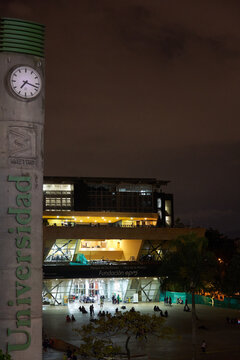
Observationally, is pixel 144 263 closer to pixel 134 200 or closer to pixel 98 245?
pixel 98 245

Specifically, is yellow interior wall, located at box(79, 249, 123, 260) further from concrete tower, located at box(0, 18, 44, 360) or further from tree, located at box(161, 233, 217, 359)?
concrete tower, located at box(0, 18, 44, 360)

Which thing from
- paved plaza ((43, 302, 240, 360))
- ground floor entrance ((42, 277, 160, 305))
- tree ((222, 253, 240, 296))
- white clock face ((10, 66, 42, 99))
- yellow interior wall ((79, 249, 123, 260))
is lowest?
paved plaza ((43, 302, 240, 360))

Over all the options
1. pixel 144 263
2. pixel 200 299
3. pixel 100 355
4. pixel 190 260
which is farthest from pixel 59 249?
pixel 100 355

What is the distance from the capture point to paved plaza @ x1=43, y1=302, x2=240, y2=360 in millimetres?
37719

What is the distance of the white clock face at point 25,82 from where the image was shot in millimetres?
26359

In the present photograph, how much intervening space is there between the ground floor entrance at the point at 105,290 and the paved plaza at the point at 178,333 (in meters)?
3.94

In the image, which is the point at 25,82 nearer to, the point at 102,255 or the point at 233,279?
the point at 233,279

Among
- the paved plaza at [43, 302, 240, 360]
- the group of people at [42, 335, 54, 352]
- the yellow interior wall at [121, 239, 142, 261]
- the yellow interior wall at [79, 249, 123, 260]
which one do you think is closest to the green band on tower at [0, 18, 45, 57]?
the paved plaza at [43, 302, 240, 360]

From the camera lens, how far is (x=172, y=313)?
60469 millimetres

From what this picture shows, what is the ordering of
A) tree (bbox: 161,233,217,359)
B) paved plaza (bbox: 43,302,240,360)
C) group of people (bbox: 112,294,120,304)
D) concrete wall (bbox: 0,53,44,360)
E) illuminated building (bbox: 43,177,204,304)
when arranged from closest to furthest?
concrete wall (bbox: 0,53,44,360) → paved plaza (bbox: 43,302,240,360) → tree (bbox: 161,233,217,359) → group of people (bbox: 112,294,120,304) → illuminated building (bbox: 43,177,204,304)

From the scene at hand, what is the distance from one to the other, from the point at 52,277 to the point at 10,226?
4311 centimetres

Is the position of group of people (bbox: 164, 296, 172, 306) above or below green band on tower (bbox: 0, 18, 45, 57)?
below

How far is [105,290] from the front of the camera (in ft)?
242

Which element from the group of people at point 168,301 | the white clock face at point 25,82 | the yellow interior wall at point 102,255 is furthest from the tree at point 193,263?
Answer: the yellow interior wall at point 102,255
